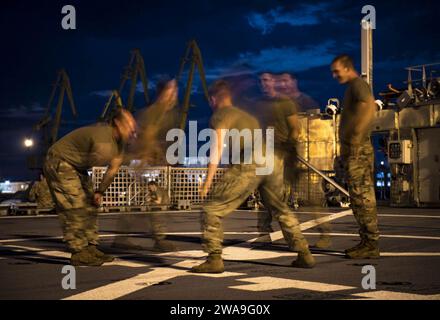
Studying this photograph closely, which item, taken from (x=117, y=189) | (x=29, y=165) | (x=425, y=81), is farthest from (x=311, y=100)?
(x=29, y=165)

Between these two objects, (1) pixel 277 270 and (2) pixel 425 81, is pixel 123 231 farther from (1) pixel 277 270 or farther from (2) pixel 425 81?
(2) pixel 425 81

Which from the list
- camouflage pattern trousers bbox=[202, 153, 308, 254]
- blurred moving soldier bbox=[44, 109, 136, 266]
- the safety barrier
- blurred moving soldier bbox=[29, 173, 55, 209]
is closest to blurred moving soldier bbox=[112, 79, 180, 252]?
blurred moving soldier bbox=[44, 109, 136, 266]

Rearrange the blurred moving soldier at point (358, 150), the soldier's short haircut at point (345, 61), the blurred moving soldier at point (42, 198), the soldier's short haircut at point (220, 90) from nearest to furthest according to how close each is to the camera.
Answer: the soldier's short haircut at point (220, 90)
the blurred moving soldier at point (358, 150)
the soldier's short haircut at point (345, 61)
the blurred moving soldier at point (42, 198)

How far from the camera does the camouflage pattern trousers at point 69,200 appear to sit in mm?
7621

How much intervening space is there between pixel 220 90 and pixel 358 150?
7.03ft

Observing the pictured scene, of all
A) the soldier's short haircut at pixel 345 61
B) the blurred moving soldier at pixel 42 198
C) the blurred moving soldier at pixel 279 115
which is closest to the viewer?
the soldier's short haircut at pixel 345 61

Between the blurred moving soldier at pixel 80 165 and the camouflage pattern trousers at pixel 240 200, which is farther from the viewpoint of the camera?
the blurred moving soldier at pixel 80 165

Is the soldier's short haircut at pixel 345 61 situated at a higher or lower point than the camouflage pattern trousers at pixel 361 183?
higher

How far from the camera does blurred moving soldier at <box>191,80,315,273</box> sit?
22.6 feet

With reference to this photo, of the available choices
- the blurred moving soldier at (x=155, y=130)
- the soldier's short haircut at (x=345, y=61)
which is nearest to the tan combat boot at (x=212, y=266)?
the blurred moving soldier at (x=155, y=130)

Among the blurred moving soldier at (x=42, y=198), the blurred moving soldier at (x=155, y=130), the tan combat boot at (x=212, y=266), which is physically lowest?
the tan combat boot at (x=212, y=266)

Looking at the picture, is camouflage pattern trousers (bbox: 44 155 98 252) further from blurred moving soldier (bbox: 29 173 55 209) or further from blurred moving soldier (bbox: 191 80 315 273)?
blurred moving soldier (bbox: 29 173 55 209)

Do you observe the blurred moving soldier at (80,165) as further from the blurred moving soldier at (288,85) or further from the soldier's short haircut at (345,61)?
the soldier's short haircut at (345,61)

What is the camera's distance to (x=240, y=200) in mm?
7148
